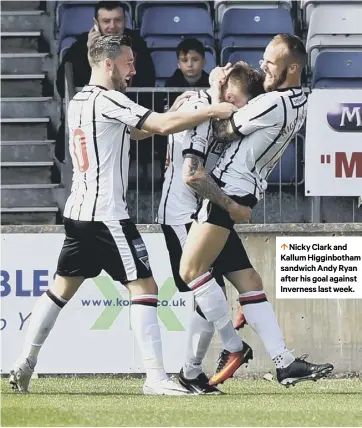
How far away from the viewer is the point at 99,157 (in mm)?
8023

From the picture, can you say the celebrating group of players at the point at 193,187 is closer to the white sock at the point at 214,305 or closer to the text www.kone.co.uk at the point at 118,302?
the white sock at the point at 214,305

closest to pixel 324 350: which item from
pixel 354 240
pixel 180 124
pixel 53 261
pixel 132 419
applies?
pixel 354 240

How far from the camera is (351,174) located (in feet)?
33.9

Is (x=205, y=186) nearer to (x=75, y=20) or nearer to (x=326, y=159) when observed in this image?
(x=326, y=159)

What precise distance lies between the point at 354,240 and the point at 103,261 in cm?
293

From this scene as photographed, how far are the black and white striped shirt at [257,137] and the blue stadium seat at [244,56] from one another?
407 centimetres

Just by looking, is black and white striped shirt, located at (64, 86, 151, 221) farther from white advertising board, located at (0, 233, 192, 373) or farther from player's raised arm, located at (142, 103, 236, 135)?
white advertising board, located at (0, 233, 192, 373)

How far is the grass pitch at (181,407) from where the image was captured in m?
6.62

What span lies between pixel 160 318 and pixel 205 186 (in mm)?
2357

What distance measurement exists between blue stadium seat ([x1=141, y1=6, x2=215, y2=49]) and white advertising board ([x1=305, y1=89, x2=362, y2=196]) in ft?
8.49

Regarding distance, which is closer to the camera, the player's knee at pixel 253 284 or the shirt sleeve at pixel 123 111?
the shirt sleeve at pixel 123 111

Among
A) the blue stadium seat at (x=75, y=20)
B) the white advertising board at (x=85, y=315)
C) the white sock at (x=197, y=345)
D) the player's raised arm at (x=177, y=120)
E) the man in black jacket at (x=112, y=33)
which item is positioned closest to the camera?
the player's raised arm at (x=177, y=120)

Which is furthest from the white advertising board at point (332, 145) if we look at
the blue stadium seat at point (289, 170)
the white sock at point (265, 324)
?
the white sock at point (265, 324)

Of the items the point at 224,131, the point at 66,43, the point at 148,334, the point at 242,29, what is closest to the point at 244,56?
the point at 242,29
